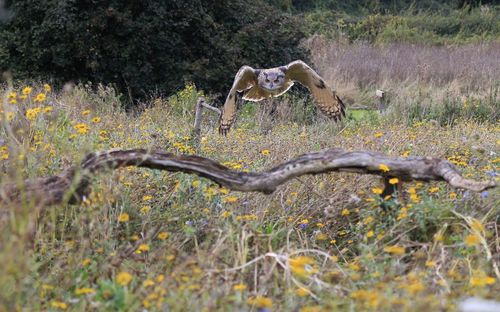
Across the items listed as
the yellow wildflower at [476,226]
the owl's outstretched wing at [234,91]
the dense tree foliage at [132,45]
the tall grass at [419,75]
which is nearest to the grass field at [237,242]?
the yellow wildflower at [476,226]

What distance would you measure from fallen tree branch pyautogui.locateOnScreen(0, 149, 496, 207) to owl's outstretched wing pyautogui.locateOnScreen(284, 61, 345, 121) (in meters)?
2.81

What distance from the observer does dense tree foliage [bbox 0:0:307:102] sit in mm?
11156

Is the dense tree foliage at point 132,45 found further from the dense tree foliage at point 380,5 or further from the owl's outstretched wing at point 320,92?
the dense tree foliage at point 380,5

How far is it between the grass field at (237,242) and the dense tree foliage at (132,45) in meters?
6.44

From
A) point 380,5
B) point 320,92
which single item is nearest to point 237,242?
point 320,92

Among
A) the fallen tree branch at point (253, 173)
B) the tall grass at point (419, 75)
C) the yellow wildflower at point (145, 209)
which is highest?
the fallen tree branch at point (253, 173)

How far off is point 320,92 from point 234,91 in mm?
933

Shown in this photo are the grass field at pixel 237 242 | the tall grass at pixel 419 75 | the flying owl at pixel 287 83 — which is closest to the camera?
the grass field at pixel 237 242

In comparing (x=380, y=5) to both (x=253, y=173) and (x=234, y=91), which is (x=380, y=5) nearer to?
(x=234, y=91)

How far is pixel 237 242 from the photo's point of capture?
2.91 meters

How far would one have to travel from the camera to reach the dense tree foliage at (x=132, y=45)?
36.6ft

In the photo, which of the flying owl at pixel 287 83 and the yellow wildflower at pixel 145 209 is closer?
the yellow wildflower at pixel 145 209

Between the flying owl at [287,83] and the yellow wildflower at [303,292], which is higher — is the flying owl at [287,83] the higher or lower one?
the lower one

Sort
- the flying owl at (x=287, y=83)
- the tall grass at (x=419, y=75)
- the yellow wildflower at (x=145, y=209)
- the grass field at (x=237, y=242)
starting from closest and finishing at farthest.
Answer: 1. the grass field at (x=237, y=242)
2. the yellow wildflower at (x=145, y=209)
3. the flying owl at (x=287, y=83)
4. the tall grass at (x=419, y=75)
